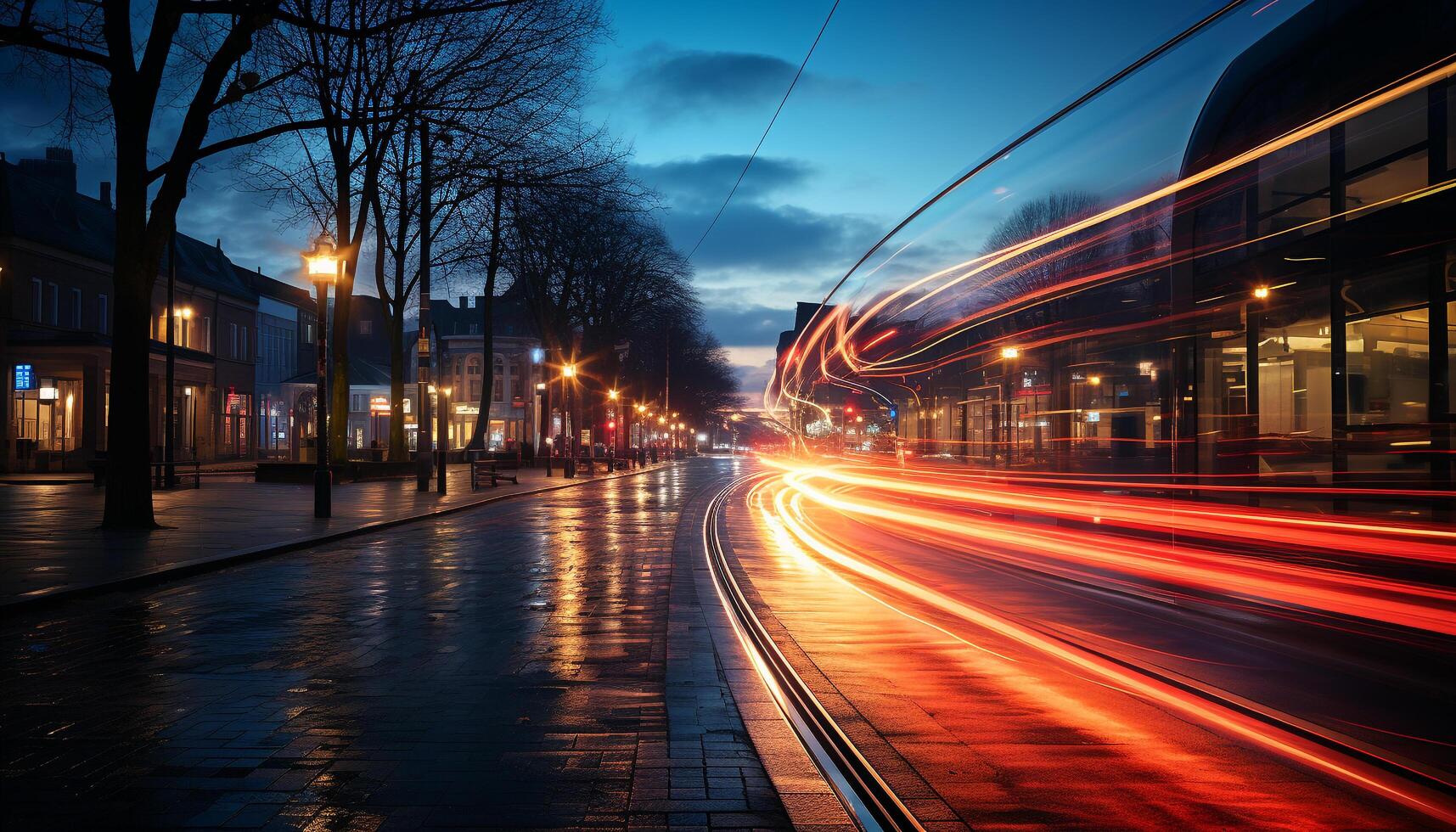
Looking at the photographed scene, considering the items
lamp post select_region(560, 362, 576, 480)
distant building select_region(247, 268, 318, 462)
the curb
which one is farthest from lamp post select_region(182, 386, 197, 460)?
the curb

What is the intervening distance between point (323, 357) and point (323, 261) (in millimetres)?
2037

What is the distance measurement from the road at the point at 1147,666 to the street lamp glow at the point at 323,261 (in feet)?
36.8

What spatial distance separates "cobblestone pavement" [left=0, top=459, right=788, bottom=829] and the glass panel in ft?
31.6

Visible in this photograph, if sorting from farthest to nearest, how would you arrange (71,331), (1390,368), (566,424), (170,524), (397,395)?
(566,424), (71,331), (397,395), (170,524), (1390,368)

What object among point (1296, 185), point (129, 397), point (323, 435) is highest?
point (1296, 185)

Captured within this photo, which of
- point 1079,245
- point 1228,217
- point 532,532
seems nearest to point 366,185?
point 532,532

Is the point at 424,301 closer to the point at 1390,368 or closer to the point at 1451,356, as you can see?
the point at 1390,368

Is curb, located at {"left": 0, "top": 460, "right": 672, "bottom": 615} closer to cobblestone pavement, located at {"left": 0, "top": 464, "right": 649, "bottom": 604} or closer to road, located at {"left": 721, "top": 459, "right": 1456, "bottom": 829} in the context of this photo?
cobblestone pavement, located at {"left": 0, "top": 464, "right": 649, "bottom": 604}

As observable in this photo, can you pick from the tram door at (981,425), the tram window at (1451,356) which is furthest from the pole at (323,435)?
the tram door at (981,425)

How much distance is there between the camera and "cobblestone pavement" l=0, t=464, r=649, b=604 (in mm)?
12492

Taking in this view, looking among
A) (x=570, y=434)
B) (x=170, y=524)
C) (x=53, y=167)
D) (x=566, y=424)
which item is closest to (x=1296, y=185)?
(x=170, y=524)

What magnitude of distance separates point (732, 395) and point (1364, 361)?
12452cm

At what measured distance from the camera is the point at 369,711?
20.8ft

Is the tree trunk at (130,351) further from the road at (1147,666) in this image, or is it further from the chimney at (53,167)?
the chimney at (53,167)
